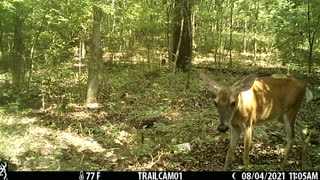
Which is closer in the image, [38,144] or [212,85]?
[212,85]

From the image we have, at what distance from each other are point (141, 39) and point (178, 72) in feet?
19.8

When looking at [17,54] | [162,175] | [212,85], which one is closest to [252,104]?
[212,85]

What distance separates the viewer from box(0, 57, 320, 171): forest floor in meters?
7.04

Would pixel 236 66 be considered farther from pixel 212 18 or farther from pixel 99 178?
pixel 99 178

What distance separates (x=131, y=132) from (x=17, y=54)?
20.4ft

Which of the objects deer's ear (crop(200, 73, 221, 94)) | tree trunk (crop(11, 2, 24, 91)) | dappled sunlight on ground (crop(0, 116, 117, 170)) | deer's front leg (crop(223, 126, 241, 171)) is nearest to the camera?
deer's ear (crop(200, 73, 221, 94))

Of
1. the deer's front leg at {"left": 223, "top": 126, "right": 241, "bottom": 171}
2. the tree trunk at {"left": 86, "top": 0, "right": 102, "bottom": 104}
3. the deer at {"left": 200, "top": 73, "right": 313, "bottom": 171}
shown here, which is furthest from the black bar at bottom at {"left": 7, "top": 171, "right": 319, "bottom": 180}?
the tree trunk at {"left": 86, "top": 0, "right": 102, "bottom": 104}

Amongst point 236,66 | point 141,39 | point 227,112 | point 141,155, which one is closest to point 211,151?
point 141,155

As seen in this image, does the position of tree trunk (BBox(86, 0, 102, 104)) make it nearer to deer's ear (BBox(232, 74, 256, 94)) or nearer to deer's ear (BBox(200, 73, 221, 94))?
deer's ear (BBox(200, 73, 221, 94))

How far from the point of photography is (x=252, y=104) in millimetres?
6270

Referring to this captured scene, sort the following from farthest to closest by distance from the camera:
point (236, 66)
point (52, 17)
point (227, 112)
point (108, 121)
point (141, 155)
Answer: point (236, 66)
point (52, 17)
point (108, 121)
point (141, 155)
point (227, 112)

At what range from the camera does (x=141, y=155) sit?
743cm

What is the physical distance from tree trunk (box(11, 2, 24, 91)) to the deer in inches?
321

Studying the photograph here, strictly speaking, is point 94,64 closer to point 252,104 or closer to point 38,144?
point 38,144
